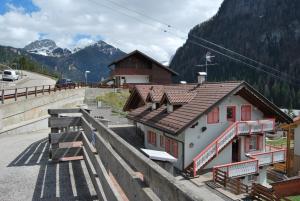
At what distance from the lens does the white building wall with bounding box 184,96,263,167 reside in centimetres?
2477

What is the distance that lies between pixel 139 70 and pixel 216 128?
42.8 metres

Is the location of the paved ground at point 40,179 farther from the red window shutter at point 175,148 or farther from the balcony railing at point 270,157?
the balcony railing at point 270,157

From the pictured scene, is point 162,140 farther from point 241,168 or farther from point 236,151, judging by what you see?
point 241,168

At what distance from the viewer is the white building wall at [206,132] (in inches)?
975

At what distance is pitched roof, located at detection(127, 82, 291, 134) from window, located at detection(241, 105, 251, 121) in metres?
0.72

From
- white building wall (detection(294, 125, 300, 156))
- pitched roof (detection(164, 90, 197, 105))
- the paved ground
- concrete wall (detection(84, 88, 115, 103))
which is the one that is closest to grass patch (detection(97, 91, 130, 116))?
concrete wall (detection(84, 88, 115, 103))

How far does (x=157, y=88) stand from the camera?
31656mm

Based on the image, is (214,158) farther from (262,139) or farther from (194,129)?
(262,139)

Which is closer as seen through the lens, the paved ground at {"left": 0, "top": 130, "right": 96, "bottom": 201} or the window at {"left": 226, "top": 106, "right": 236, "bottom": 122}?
the paved ground at {"left": 0, "top": 130, "right": 96, "bottom": 201}

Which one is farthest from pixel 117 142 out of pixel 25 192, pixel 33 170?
pixel 33 170

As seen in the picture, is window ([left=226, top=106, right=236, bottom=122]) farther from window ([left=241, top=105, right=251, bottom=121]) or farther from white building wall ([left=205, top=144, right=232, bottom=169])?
white building wall ([left=205, top=144, right=232, bottom=169])

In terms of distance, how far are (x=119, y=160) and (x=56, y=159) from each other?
18.7 ft

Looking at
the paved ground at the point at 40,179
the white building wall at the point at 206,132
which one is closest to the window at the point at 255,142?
the white building wall at the point at 206,132

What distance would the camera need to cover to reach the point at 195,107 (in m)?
25.4
